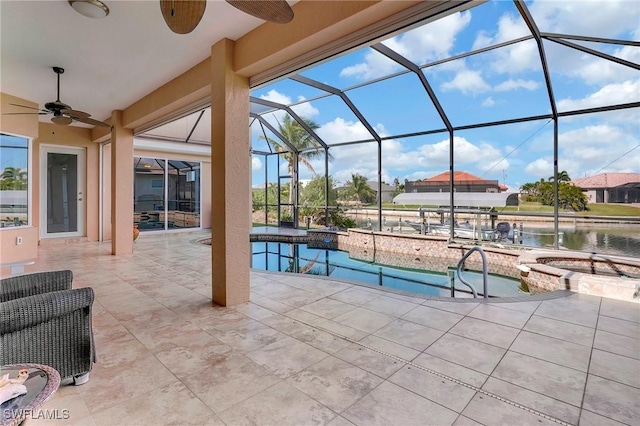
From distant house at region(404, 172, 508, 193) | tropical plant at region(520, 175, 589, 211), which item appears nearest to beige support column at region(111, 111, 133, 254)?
distant house at region(404, 172, 508, 193)

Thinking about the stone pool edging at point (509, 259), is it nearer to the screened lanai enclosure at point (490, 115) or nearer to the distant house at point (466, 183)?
the screened lanai enclosure at point (490, 115)

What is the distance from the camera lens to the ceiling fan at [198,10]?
1689mm

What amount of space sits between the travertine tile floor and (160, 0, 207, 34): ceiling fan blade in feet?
7.54

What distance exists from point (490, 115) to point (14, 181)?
9.85 metres

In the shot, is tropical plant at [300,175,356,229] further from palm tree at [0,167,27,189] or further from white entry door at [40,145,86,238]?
palm tree at [0,167,27,189]

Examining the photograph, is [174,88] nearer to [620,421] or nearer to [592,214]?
[620,421]

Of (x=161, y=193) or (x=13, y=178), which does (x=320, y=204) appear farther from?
(x=13, y=178)

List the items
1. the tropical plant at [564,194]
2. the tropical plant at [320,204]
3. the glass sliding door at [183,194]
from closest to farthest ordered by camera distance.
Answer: the tropical plant at [564,194], the glass sliding door at [183,194], the tropical plant at [320,204]

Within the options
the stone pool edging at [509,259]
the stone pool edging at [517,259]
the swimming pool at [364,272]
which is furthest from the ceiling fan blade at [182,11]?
the stone pool edging at [517,259]

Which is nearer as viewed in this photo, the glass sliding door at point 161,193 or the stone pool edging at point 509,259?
the stone pool edging at point 509,259

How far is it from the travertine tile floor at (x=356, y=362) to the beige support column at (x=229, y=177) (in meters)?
0.34

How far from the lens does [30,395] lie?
132 centimetres

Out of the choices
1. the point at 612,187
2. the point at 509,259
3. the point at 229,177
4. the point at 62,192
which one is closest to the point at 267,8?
the point at 229,177

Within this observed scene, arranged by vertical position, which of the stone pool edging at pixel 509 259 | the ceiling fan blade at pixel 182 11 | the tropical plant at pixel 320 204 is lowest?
the stone pool edging at pixel 509 259
